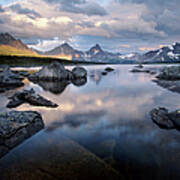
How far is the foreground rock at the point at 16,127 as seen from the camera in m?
8.68

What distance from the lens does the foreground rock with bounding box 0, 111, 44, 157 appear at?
342 inches

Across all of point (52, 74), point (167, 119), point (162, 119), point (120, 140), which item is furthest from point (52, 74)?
point (120, 140)

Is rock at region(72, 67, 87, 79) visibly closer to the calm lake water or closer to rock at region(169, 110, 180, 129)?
the calm lake water

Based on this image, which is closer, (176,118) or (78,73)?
(176,118)

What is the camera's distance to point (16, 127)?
31.3 ft

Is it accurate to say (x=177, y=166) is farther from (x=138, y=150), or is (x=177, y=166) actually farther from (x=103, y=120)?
(x=103, y=120)

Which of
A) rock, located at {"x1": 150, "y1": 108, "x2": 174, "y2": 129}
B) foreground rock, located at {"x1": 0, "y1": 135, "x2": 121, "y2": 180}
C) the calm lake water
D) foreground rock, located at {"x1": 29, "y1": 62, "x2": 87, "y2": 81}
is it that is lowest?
foreground rock, located at {"x1": 0, "y1": 135, "x2": 121, "y2": 180}

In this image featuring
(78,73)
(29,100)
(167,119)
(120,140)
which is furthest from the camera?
(78,73)

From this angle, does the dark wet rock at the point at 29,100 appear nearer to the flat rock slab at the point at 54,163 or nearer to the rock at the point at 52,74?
the flat rock slab at the point at 54,163

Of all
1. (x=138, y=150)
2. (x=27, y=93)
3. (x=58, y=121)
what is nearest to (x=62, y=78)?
(x=27, y=93)

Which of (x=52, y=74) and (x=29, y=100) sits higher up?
(x=52, y=74)

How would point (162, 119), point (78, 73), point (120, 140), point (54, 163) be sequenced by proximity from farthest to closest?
point (78, 73) → point (162, 119) → point (120, 140) → point (54, 163)

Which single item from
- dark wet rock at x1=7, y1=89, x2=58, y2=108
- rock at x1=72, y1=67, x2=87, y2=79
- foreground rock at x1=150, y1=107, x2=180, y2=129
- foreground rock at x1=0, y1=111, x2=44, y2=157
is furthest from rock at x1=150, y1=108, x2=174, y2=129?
rock at x1=72, y1=67, x2=87, y2=79

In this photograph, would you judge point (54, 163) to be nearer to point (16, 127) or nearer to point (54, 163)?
point (54, 163)
